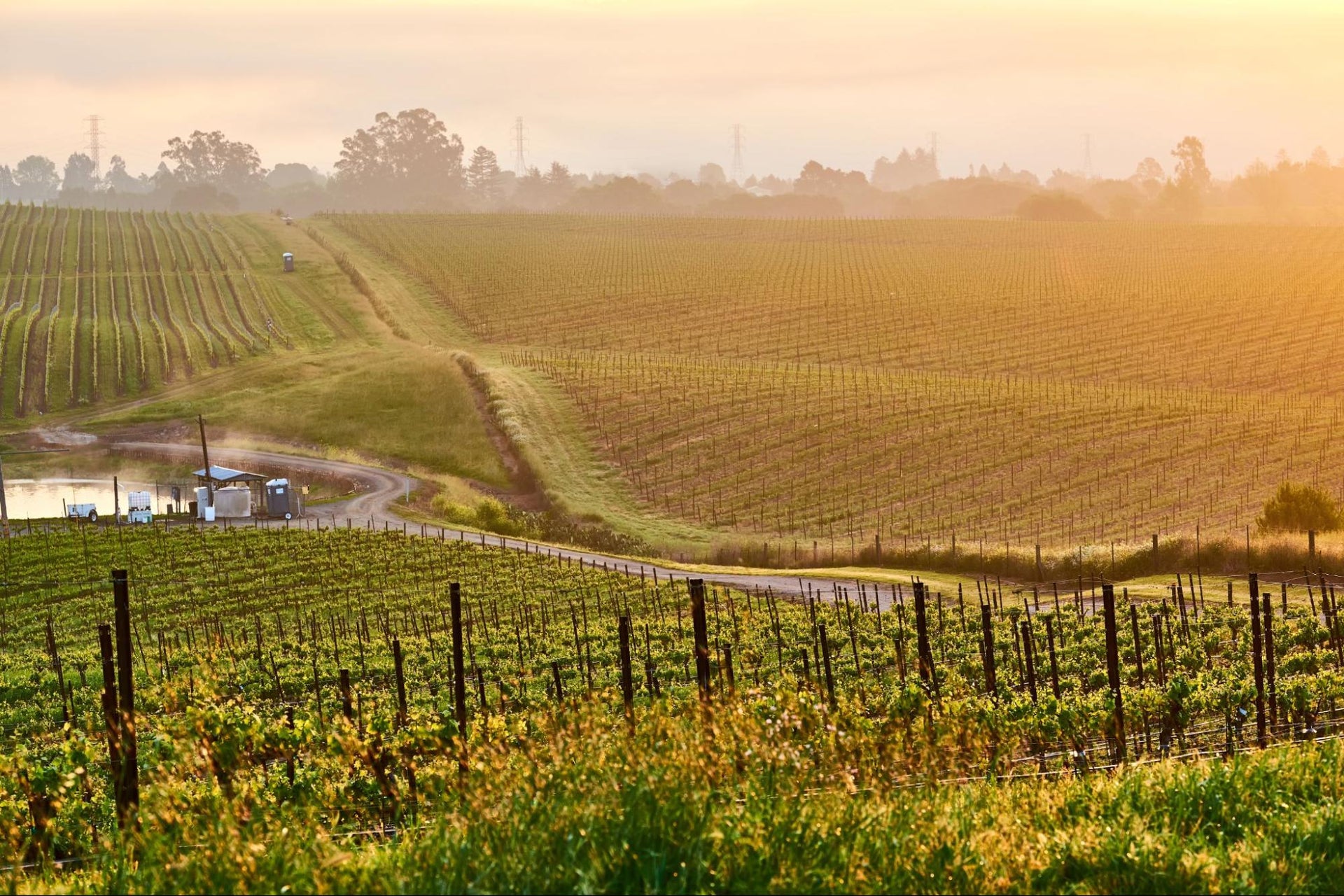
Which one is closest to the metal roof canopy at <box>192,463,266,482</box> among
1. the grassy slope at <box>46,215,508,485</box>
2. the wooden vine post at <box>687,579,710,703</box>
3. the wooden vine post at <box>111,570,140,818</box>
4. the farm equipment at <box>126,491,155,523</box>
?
the farm equipment at <box>126,491,155,523</box>

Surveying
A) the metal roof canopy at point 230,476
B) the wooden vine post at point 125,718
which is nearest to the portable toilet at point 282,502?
the metal roof canopy at point 230,476

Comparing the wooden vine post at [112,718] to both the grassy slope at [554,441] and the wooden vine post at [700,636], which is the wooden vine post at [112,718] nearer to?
the wooden vine post at [700,636]

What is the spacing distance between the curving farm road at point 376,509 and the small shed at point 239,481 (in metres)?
3.16

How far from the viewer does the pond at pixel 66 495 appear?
63.3m

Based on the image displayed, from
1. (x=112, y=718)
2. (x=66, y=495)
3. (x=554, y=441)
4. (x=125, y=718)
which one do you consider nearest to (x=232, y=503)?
(x=66, y=495)

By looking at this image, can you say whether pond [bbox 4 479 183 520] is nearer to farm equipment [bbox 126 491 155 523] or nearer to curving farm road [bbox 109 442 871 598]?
farm equipment [bbox 126 491 155 523]

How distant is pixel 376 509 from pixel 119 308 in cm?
5284

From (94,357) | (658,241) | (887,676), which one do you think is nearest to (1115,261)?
(658,241)

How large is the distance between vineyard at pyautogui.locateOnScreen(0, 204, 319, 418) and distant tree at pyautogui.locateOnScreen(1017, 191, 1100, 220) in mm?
102716

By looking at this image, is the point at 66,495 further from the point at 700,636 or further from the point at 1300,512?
the point at 700,636

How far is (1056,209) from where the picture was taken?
177125 mm

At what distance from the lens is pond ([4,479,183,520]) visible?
6334cm

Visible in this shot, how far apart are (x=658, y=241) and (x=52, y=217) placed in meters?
66.0

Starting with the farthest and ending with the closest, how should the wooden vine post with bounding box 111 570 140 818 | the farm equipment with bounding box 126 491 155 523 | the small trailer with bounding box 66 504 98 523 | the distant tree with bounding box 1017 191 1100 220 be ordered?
the distant tree with bounding box 1017 191 1100 220 < the farm equipment with bounding box 126 491 155 523 < the small trailer with bounding box 66 504 98 523 < the wooden vine post with bounding box 111 570 140 818
